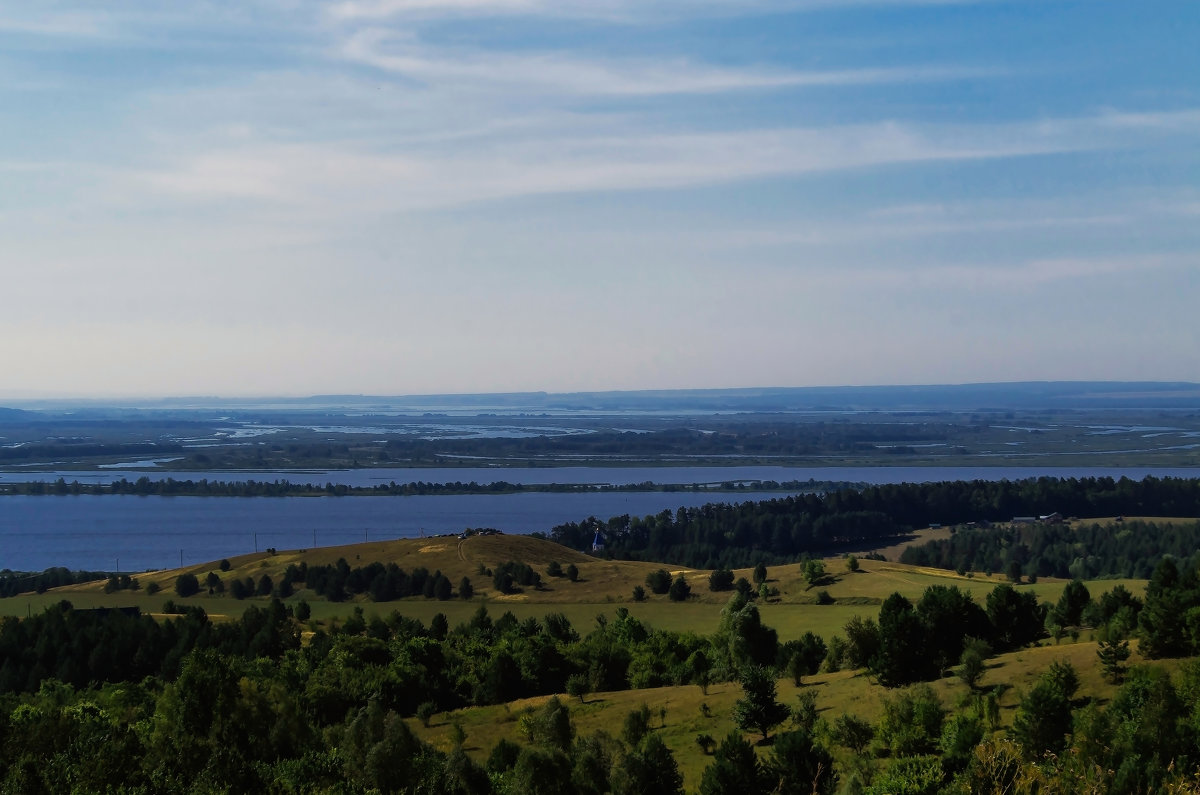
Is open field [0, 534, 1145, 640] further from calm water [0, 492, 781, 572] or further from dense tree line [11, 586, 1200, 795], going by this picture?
calm water [0, 492, 781, 572]

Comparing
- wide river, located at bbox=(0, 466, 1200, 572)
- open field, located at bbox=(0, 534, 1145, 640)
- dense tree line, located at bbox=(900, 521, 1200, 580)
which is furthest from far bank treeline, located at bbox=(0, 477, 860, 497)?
open field, located at bbox=(0, 534, 1145, 640)

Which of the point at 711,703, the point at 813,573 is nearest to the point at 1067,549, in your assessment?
the point at 813,573

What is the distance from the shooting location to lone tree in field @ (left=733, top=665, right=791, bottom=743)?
22.7m

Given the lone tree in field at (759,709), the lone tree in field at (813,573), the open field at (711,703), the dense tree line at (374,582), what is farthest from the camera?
the dense tree line at (374,582)

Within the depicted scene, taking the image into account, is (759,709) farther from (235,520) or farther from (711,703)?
(235,520)

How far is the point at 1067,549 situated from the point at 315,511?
80228 millimetres

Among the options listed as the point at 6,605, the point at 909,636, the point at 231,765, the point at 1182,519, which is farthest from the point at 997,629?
the point at 1182,519

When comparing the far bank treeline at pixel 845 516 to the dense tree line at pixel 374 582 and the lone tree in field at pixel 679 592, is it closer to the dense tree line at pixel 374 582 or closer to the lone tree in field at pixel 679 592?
the lone tree in field at pixel 679 592

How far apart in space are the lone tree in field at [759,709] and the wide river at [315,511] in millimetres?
66476

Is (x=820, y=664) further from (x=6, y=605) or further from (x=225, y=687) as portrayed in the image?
(x=6, y=605)

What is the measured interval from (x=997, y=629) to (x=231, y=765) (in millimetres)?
20027

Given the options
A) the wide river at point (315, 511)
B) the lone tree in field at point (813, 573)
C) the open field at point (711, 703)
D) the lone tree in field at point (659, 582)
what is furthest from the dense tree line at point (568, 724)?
the wide river at point (315, 511)

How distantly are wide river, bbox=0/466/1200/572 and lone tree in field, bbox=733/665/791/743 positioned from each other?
218ft

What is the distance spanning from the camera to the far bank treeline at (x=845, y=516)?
83.9 metres
